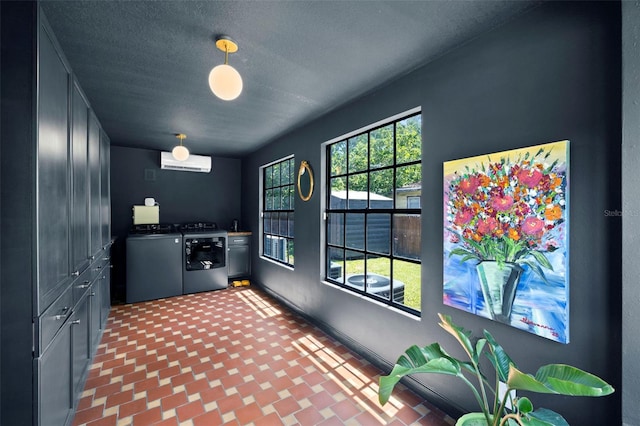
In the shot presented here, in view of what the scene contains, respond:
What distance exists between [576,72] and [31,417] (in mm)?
2997

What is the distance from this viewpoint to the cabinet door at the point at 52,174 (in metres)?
1.29

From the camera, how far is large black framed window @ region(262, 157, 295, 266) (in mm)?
4215

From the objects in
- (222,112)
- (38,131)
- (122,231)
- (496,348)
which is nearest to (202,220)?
(122,231)

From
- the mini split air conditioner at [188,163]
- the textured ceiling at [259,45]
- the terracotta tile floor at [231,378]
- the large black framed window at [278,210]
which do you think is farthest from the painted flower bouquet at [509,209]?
the mini split air conditioner at [188,163]

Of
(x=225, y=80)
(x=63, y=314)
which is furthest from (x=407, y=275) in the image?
(x=63, y=314)

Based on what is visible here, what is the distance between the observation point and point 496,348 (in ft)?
4.49

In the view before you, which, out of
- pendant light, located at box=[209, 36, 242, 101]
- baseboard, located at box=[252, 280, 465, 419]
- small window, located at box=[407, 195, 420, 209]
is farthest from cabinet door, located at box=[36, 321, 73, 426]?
small window, located at box=[407, 195, 420, 209]

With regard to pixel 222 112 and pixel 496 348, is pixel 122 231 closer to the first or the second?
pixel 222 112

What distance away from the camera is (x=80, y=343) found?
202 cm

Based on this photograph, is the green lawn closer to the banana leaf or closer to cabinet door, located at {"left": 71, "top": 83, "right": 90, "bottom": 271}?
the banana leaf

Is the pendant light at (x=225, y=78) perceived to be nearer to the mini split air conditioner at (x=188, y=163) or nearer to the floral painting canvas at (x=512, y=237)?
the floral painting canvas at (x=512, y=237)

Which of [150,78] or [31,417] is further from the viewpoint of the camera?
[150,78]

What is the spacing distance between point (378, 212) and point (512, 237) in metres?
1.22
